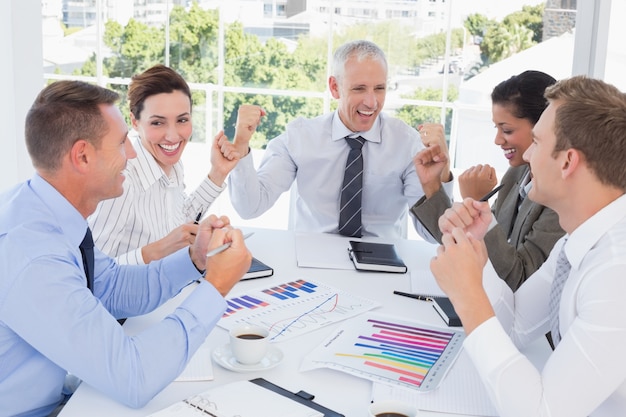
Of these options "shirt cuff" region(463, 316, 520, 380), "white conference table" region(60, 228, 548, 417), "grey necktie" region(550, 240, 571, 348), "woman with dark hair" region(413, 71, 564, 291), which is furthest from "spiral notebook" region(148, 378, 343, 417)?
"woman with dark hair" region(413, 71, 564, 291)

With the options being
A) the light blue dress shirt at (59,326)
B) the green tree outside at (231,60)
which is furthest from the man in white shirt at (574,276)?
the green tree outside at (231,60)

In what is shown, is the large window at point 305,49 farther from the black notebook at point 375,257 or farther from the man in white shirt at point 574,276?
the man in white shirt at point 574,276

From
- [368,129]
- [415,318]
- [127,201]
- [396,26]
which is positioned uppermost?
[396,26]

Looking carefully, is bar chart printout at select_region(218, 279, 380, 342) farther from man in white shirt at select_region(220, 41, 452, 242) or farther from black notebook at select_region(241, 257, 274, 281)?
man in white shirt at select_region(220, 41, 452, 242)

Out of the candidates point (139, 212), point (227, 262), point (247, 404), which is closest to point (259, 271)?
point (139, 212)

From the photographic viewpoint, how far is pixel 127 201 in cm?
236

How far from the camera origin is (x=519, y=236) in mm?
2281

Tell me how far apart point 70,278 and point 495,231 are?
4.04ft

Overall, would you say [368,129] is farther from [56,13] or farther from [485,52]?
[56,13]

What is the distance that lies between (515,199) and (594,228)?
1.00 meters

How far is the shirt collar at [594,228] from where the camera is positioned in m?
1.41

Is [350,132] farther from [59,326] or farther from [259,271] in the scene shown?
[59,326]

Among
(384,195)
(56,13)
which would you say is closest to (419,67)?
(56,13)

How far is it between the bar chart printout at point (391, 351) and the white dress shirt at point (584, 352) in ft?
0.75
